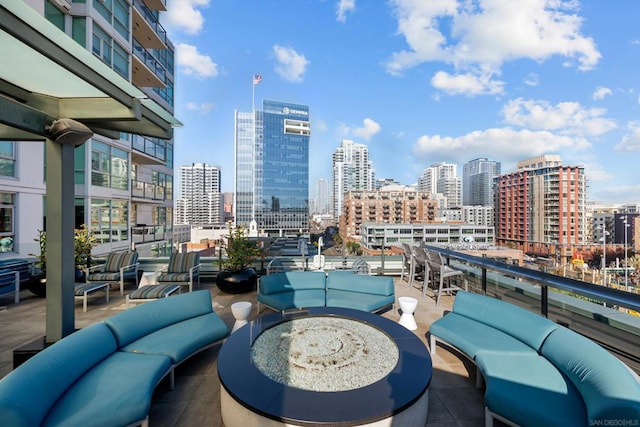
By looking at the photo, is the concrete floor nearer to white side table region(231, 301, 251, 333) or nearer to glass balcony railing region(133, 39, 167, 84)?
white side table region(231, 301, 251, 333)

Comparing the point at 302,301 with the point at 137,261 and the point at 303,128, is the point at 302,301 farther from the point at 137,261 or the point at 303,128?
the point at 303,128

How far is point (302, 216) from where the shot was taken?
2758 inches

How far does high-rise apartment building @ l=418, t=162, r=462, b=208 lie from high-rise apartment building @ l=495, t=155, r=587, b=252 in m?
60.7

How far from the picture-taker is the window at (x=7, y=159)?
678cm

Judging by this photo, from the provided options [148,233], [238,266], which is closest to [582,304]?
[238,266]

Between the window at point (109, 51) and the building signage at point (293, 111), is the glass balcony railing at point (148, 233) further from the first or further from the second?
the building signage at point (293, 111)

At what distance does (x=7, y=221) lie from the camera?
23.0 ft

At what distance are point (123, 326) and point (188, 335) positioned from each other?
0.65 m

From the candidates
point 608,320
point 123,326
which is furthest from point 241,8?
point 608,320

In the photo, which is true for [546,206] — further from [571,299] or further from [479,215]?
[571,299]

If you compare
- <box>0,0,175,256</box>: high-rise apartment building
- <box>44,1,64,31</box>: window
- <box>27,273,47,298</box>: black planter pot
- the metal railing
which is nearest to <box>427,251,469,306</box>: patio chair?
the metal railing

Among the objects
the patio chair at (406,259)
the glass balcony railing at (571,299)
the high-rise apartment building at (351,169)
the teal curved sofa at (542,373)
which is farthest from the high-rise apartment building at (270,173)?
the teal curved sofa at (542,373)

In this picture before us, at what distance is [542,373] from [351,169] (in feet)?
413

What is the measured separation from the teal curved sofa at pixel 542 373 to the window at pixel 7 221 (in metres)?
10.5
